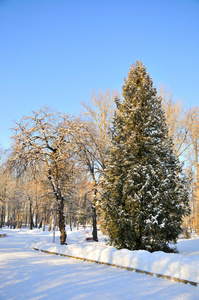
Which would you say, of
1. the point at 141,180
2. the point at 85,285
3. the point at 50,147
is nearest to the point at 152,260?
the point at 85,285

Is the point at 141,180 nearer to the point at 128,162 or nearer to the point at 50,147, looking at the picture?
the point at 128,162

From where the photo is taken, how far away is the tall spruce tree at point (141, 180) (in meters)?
11.0

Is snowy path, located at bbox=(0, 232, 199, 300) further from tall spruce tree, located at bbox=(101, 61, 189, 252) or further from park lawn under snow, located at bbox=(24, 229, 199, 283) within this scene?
tall spruce tree, located at bbox=(101, 61, 189, 252)

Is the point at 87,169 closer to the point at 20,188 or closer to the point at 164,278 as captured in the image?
the point at 164,278

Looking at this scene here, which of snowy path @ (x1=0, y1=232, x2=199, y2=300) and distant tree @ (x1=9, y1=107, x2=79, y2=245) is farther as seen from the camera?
distant tree @ (x1=9, y1=107, x2=79, y2=245)

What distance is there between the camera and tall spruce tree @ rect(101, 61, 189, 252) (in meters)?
11.0

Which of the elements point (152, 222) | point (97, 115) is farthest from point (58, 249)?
point (97, 115)

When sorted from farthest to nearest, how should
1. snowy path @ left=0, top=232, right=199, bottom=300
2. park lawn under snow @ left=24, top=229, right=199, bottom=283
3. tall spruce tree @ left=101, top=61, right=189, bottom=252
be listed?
tall spruce tree @ left=101, top=61, right=189, bottom=252 < park lawn under snow @ left=24, top=229, right=199, bottom=283 < snowy path @ left=0, top=232, right=199, bottom=300

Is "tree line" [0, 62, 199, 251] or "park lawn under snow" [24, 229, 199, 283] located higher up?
"tree line" [0, 62, 199, 251]

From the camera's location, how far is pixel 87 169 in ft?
68.9

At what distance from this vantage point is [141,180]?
38.1 feet

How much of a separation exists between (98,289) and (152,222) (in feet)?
17.7

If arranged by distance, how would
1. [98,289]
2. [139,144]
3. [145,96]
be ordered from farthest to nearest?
[145,96] < [139,144] < [98,289]

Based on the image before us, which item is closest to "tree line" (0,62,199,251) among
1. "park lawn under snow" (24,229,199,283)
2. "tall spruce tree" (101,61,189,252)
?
"tall spruce tree" (101,61,189,252)
